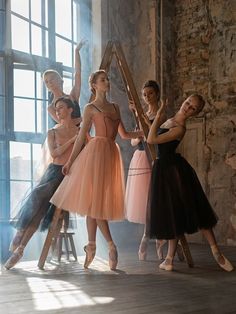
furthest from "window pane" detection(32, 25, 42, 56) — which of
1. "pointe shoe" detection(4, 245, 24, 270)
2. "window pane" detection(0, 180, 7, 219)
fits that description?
"pointe shoe" detection(4, 245, 24, 270)

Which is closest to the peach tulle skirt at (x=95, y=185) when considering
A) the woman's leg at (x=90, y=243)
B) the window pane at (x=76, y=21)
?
the woman's leg at (x=90, y=243)

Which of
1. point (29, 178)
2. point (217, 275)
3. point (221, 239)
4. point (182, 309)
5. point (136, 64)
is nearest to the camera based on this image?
point (182, 309)

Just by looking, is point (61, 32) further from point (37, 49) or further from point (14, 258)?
point (14, 258)

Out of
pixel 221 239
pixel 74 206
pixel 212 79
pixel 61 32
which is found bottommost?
→ pixel 221 239

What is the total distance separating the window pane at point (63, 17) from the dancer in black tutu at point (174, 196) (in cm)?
246

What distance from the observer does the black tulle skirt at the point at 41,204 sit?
4.57m

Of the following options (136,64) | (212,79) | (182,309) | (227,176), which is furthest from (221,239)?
(182,309)

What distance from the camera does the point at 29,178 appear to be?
5.87 meters

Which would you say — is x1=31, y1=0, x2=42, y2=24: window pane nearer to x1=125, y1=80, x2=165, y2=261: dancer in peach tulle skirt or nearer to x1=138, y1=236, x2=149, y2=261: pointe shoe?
x1=125, y1=80, x2=165, y2=261: dancer in peach tulle skirt

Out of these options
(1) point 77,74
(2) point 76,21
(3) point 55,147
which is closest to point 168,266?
(3) point 55,147

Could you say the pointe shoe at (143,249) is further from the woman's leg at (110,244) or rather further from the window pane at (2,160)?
the window pane at (2,160)

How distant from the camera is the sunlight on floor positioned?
118 inches

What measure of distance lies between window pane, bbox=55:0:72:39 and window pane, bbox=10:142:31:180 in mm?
1473

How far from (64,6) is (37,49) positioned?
69 cm
